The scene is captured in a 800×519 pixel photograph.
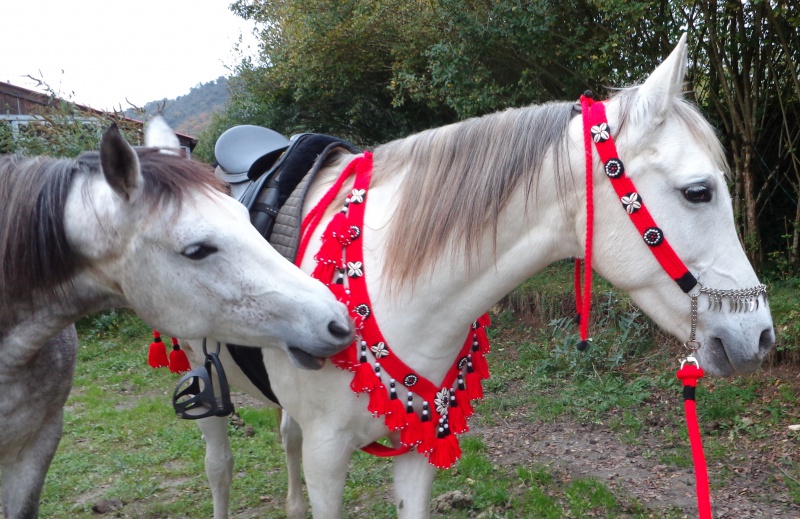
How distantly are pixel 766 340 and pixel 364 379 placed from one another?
1079 mm

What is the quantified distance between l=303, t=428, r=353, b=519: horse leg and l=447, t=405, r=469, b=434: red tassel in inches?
13.0

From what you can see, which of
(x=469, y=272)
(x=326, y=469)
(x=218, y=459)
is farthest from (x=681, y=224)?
(x=218, y=459)

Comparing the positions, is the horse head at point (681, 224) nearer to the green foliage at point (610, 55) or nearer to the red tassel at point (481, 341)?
the red tassel at point (481, 341)

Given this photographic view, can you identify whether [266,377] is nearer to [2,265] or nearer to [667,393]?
[2,265]

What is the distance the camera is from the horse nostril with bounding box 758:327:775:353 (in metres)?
1.57

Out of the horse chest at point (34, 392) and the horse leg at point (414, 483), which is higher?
the horse chest at point (34, 392)

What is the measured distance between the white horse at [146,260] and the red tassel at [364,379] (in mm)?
240

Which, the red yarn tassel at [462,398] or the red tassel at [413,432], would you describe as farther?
the red yarn tassel at [462,398]

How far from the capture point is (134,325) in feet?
26.6

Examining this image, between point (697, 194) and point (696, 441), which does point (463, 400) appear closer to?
point (696, 441)

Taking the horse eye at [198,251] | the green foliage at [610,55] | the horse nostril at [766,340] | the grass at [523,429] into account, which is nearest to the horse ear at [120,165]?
the horse eye at [198,251]

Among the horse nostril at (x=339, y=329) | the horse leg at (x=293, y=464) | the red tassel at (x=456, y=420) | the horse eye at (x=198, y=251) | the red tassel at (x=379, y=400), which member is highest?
the horse eye at (x=198, y=251)

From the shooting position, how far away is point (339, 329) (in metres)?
1.55

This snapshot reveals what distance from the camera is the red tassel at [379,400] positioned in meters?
1.83
